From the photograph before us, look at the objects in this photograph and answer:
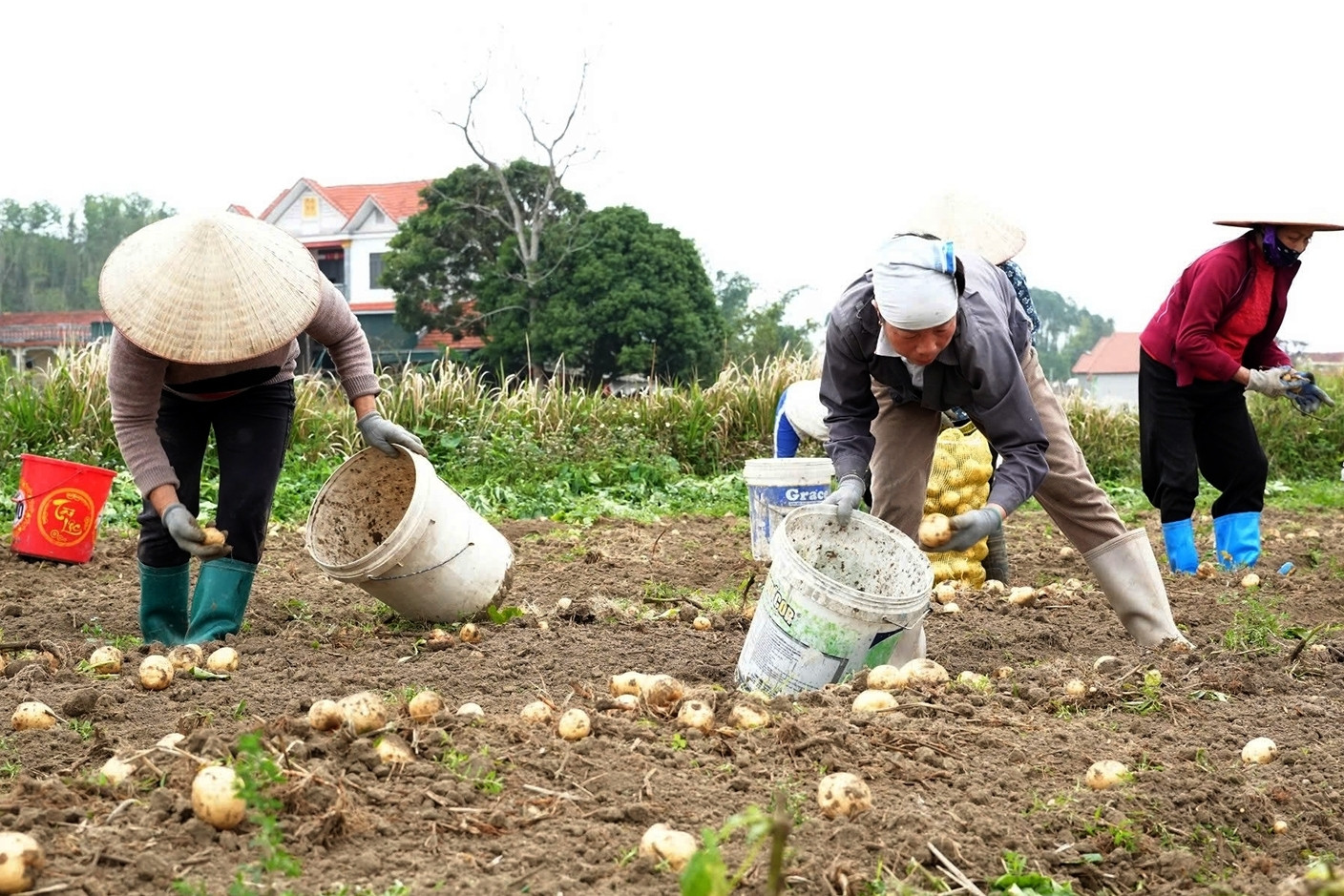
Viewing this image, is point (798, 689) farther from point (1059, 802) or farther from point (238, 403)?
point (238, 403)

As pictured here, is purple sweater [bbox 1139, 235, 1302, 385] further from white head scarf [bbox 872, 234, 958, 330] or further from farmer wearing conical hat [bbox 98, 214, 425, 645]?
farmer wearing conical hat [bbox 98, 214, 425, 645]

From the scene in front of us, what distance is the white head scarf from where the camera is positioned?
3227mm

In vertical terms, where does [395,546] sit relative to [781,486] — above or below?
above

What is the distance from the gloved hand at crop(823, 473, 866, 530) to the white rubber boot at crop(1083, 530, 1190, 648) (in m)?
0.87

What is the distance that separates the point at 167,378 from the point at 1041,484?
2737 millimetres

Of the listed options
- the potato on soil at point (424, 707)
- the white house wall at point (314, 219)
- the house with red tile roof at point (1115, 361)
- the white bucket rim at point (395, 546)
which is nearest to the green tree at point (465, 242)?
the white house wall at point (314, 219)

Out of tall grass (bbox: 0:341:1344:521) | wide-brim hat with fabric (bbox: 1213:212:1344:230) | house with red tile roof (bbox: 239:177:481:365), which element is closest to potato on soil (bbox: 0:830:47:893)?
wide-brim hat with fabric (bbox: 1213:212:1344:230)

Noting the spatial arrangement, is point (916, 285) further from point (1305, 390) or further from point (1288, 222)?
point (1305, 390)

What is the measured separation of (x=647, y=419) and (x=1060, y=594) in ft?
20.8

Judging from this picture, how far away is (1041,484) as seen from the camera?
157 inches

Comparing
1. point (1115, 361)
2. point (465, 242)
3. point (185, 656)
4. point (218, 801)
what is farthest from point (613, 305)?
point (1115, 361)

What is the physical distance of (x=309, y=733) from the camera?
8.84 ft

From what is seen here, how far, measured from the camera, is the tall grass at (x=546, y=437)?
912 cm

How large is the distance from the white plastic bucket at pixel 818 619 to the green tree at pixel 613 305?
22.9 m
